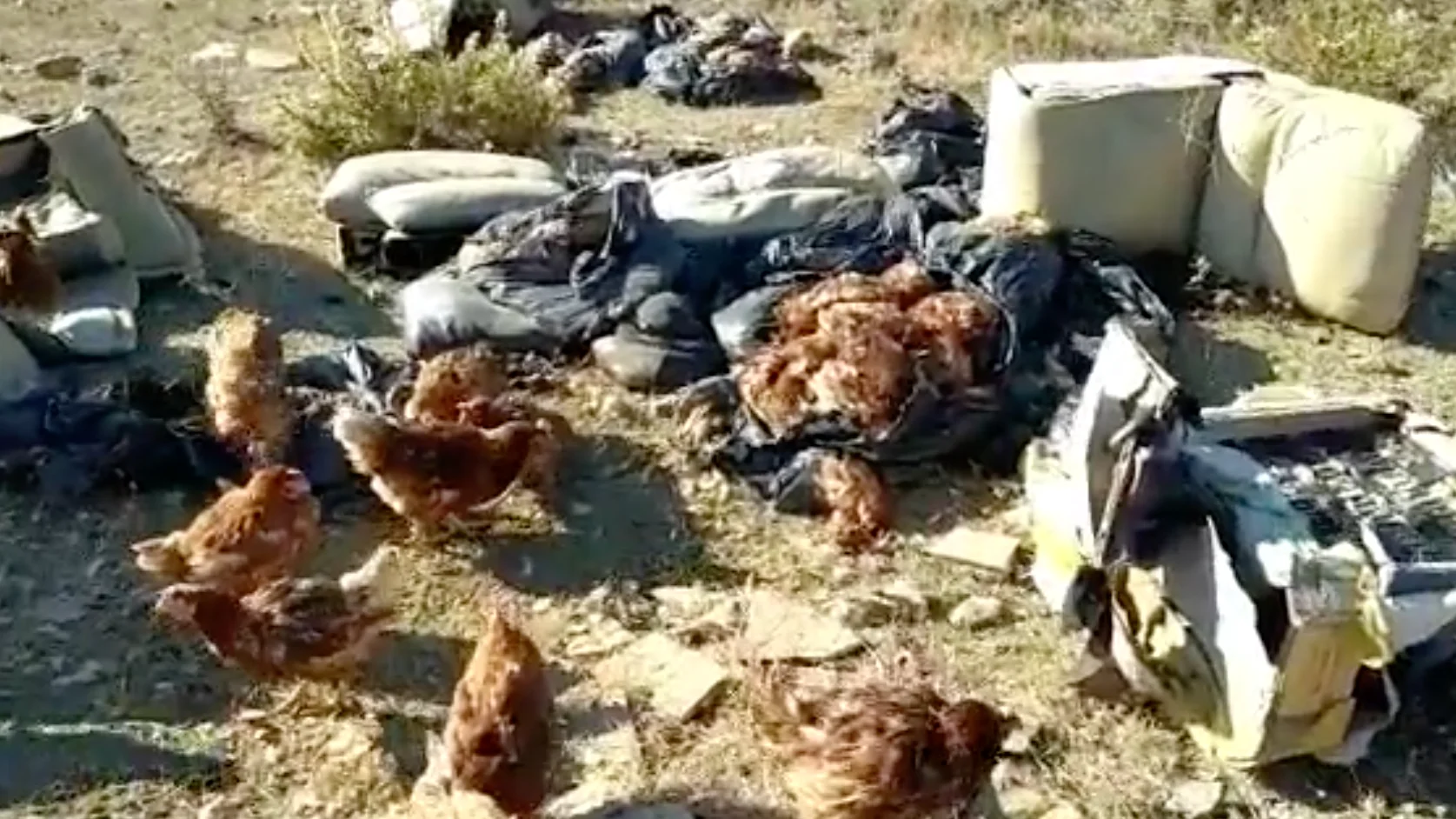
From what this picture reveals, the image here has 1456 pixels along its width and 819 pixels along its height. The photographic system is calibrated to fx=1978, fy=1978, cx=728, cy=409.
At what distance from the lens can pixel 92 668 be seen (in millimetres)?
4867

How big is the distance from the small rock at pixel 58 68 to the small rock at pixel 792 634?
16.2 ft

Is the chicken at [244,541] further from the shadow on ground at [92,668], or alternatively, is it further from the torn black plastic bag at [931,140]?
the torn black plastic bag at [931,140]

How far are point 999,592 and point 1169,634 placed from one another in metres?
0.75

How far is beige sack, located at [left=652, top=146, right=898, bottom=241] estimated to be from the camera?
21.8ft

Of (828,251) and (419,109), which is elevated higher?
(419,109)

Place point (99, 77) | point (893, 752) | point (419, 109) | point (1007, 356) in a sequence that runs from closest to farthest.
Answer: point (893, 752) < point (1007, 356) < point (419, 109) < point (99, 77)

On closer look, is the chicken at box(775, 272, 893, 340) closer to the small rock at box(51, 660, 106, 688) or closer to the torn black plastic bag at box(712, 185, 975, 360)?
the torn black plastic bag at box(712, 185, 975, 360)

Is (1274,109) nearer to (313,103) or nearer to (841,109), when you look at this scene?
(841,109)

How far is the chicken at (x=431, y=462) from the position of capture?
16.8 ft

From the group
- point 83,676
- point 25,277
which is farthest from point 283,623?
point 25,277

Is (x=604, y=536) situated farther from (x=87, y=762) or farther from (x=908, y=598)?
(x=87, y=762)

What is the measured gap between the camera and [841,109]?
8.41 m

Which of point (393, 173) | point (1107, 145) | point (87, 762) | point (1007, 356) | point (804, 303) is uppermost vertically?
point (1107, 145)

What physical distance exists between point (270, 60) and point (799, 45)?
2.38m
